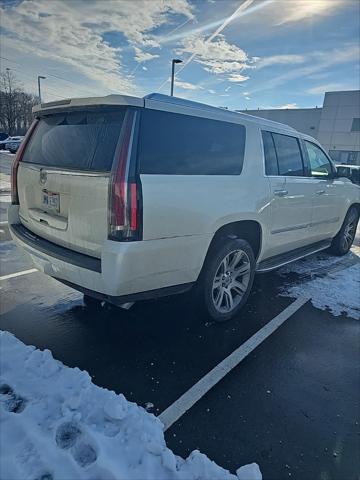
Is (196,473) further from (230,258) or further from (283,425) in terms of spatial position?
(230,258)

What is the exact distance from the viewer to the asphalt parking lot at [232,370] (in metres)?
2.10

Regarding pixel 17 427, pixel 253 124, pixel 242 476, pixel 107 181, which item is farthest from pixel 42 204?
pixel 242 476

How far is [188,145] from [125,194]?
0.85 m

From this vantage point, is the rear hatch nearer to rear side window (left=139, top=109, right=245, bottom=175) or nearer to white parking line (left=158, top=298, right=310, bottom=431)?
rear side window (left=139, top=109, right=245, bottom=175)

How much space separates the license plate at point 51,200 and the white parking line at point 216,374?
5.99 ft

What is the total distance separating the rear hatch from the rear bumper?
0.42 feet

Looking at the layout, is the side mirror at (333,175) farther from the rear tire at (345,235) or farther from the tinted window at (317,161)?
the rear tire at (345,235)

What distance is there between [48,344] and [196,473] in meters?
→ 1.76

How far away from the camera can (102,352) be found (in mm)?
2926

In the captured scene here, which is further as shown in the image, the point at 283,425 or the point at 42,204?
the point at 42,204

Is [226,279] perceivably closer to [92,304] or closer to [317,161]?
[92,304]

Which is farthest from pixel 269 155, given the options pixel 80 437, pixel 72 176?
pixel 80 437

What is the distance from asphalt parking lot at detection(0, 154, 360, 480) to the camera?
2096 millimetres

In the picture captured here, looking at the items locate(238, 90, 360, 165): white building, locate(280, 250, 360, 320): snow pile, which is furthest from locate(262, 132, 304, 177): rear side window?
locate(238, 90, 360, 165): white building
